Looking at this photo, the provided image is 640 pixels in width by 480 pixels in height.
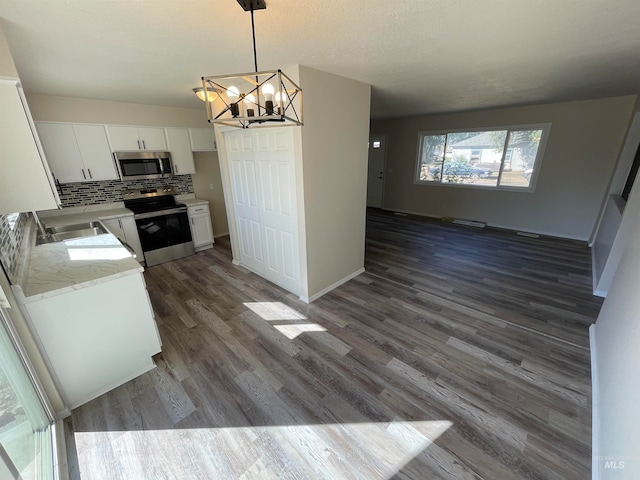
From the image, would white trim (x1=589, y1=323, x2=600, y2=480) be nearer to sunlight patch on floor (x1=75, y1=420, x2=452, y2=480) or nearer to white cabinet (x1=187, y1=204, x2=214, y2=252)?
sunlight patch on floor (x1=75, y1=420, x2=452, y2=480)

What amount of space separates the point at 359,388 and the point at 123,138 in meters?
4.45

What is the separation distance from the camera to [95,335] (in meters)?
1.85

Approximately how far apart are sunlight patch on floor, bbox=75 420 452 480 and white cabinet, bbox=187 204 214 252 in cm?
319

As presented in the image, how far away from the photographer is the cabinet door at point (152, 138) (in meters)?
3.88

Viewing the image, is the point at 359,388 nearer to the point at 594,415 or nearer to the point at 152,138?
the point at 594,415

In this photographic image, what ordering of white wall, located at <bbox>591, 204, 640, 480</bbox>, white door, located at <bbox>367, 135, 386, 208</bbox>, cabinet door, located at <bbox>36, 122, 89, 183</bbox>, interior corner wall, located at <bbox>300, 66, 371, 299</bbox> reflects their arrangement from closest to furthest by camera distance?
white wall, located at <bbox>591, 204, 640, 480</bbox>
interior corner wall, located at <bbox>300, 66, 371, 299</bbox>
cabinet door, located at <bbox>36, 122, 89, 183</bbox>
white door, located at <bbox>367, 135, 386, 208</bbox>

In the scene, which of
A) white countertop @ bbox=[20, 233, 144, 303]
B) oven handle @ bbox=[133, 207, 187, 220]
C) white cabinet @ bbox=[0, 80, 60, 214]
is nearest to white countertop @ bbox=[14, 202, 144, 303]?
white countertop @ bbox=[20, 233, 144, 303]

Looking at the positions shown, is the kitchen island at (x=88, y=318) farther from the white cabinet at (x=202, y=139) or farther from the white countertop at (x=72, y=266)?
the white cabinet at (x=202, y=139)

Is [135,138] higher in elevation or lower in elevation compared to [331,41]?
lower

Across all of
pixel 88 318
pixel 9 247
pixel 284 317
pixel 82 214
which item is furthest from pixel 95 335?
pixel 82 214

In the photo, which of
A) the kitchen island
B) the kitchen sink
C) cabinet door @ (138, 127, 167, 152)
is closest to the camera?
the kitchen island

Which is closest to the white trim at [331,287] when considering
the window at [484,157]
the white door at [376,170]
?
the window at [484,157]

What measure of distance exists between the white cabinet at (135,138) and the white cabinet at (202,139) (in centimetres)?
45

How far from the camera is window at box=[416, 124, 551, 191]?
5.05m
